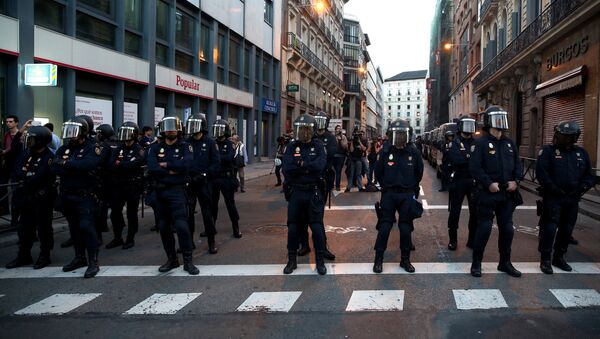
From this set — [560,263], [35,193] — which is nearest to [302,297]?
[560,263]

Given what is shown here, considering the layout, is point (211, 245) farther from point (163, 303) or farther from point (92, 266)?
point (163, 303)

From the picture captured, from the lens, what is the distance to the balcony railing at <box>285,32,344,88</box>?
3547 cm

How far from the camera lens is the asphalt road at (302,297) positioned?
4.35m

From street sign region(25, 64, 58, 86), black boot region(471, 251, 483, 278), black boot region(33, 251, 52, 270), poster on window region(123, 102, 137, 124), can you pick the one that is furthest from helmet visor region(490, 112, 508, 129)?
poster on window region(123, 102, 137, 124)

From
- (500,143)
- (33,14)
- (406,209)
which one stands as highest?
(33,14)

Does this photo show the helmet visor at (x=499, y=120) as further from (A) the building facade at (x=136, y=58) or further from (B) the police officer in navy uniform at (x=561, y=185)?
(A) the building facade at (x=136, y=58)

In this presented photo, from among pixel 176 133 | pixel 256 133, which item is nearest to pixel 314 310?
pixel 176 133

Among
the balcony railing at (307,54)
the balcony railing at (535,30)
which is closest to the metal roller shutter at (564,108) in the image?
the balcony railing at (535,30)

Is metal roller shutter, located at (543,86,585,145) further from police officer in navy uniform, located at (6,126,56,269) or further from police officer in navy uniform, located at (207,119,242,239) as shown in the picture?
police officer in navy uniform, located at (6,126,56,269)

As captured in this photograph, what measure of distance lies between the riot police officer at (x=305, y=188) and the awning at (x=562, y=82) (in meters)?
13.8

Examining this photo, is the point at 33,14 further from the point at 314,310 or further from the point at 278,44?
the point at 278,44

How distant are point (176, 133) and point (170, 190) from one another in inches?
28.6

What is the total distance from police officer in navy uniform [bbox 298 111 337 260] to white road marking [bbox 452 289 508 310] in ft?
6.38

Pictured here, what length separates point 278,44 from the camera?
110 feet
